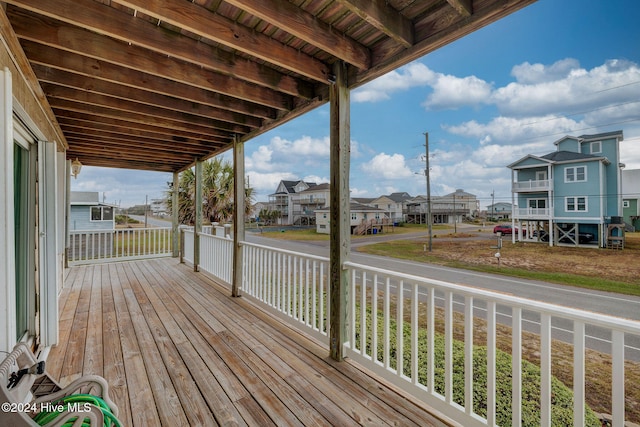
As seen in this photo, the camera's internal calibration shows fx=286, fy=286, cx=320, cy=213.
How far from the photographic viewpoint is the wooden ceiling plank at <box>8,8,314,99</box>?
6.19 feet

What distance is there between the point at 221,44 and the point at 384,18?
4.24 ft

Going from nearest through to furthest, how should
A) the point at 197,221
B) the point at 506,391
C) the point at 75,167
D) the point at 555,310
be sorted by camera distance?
the point at 555,310 < the point at 506,391 < the point at 197,221 < the point at 75,167

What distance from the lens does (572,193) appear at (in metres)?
2.14

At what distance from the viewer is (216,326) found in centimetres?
304

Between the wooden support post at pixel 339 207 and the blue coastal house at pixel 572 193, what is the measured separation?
62.0 inches

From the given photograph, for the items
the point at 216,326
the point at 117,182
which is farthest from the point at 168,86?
the point at 117,182

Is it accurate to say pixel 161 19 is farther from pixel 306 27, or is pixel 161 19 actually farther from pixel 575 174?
pixel 575 174

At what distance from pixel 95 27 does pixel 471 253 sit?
3514 mm

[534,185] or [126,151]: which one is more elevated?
[126,151]

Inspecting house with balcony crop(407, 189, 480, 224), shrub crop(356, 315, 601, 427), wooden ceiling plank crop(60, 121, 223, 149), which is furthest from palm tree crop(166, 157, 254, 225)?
shrub crop(356, 315, 601, 427)

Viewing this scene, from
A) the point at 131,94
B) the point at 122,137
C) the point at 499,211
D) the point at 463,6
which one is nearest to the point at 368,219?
the point at 499,211

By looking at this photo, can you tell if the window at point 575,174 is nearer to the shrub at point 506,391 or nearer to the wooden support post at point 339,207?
the shrub at point 506,391

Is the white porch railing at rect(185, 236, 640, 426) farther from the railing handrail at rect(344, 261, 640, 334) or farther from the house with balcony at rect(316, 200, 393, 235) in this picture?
the house with balcony at rect(316, 200, 393, 235)

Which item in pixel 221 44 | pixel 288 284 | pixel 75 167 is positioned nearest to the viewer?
pixel 221 44
